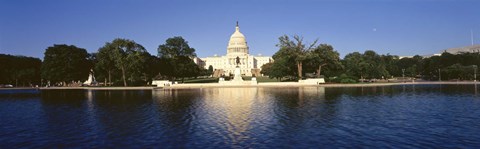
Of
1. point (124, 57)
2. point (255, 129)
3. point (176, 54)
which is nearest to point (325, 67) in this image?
point (176, 54)

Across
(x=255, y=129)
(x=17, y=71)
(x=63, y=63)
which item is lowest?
(x=255, y=129)

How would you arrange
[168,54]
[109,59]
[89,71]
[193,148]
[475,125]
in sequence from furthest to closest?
[89,71] < [168,54] < [109,59] < [475,125] < [193,148]

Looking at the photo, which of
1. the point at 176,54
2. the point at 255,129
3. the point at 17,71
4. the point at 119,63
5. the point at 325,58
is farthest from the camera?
the point at 17,71

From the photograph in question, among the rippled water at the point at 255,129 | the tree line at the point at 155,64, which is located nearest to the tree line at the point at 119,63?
the tree line at the point at 155,64

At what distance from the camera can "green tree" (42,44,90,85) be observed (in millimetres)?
88312

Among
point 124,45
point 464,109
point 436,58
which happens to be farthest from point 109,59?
point 436,58

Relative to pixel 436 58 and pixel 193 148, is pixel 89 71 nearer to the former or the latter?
pixel 193 148

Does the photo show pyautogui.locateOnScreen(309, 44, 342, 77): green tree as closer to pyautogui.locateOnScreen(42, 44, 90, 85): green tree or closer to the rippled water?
pyautogui.locateOnScreen(42, 44, 90, 85): green tree

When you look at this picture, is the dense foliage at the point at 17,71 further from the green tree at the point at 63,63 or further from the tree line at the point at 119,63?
the green tree at the point at 63,63

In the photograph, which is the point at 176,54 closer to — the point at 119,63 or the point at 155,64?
the point at 155,64

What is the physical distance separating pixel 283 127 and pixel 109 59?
70770mm

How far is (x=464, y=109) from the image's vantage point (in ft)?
86.8

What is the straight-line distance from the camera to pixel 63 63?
89000 mm

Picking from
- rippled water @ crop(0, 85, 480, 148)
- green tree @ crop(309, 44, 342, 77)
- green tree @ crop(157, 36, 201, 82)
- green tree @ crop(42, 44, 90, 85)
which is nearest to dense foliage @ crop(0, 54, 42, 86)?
green tree @ crop(42, 44, 90, 85)
